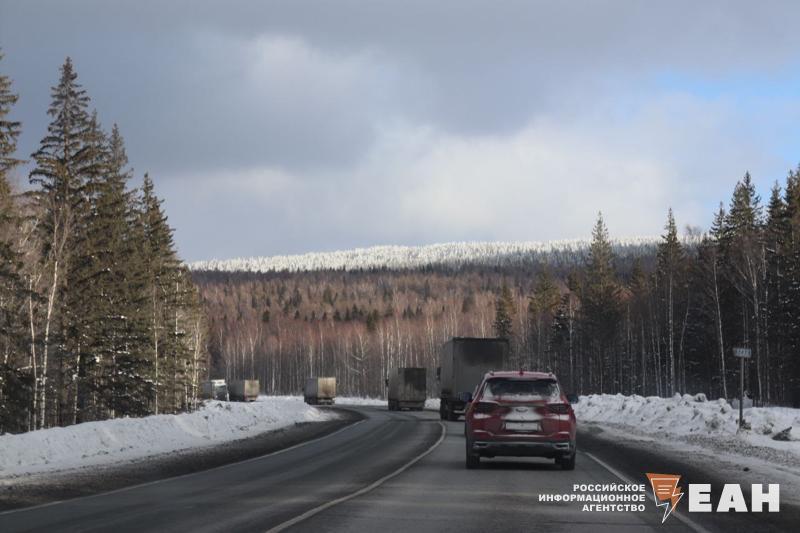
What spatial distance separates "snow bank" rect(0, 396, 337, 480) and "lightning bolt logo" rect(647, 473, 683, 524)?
11220mm

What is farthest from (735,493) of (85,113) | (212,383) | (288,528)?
(212,383)

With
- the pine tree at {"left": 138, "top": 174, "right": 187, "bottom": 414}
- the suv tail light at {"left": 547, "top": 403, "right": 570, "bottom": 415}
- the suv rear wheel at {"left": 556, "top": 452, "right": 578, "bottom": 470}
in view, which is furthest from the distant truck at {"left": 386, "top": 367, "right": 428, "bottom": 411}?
the suv tail light at {"left": 547, "top": 403, "right": 570, "bottom": 415}

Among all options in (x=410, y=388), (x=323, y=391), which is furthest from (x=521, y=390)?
(x=323, y=391)

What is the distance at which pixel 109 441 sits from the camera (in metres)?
23.2

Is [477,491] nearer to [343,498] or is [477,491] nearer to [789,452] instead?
[343,498]

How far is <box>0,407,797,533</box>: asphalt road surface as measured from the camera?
10.7 m

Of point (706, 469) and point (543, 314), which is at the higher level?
point (543, 314)

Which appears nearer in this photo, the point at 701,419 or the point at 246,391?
the point at 701,419

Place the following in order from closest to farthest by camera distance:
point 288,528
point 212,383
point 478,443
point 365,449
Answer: point 288,528 → point 478,443 → point 365,449 → point 212,383

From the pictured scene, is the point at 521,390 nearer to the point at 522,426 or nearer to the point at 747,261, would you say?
the point at 522,426

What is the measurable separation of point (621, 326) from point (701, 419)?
6741 cm

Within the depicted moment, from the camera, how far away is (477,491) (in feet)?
46.8

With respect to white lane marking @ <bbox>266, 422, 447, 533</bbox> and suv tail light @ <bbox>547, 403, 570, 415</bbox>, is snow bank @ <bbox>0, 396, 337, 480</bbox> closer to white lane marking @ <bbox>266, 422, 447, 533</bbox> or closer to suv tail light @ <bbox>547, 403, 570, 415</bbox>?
white lane marking @ <bbox>266, 422, 447, 533</bbox>

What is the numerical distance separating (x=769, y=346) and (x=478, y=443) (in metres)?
51.5
